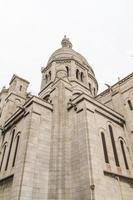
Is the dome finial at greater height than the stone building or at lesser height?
greater

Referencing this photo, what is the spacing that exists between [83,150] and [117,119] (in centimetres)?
678

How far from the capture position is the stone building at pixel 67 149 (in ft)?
42.4

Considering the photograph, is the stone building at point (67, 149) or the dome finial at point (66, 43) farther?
the dome finial at point (66, 43)

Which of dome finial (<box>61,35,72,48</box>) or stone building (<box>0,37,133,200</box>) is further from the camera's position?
dome finial (<box>61,35,72,48</box>)

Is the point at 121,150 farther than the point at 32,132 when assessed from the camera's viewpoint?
Yes

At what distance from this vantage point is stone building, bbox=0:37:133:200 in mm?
12922

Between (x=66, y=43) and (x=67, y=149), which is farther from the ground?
(x=66, y=43)

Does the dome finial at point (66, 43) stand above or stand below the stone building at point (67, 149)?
above

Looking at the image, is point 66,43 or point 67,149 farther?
point 66,43

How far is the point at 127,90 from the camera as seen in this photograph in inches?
857

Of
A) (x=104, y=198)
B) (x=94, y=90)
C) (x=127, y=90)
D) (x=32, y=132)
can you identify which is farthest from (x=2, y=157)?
(x=94, y=90)

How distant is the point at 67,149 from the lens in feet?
50.0

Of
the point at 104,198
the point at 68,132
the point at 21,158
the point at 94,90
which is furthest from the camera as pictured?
the point at 94,90

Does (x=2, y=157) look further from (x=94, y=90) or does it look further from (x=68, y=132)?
(x=94, y=90)
